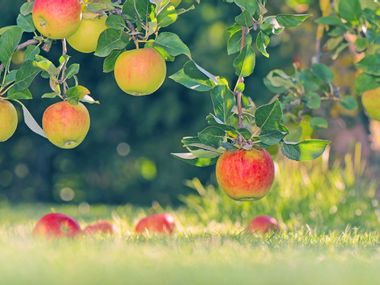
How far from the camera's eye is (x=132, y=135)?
7.82 m

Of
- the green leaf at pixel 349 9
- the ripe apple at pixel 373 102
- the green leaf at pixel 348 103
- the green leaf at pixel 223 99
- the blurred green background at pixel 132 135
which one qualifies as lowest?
the blurred green background at pixel 132 135

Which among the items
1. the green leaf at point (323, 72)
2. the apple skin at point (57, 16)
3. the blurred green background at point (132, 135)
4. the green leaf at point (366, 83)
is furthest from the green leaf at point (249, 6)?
the blurred green background at point (132, 135)

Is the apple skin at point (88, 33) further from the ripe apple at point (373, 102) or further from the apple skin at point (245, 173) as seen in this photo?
the ripe apple at point (373, 102)

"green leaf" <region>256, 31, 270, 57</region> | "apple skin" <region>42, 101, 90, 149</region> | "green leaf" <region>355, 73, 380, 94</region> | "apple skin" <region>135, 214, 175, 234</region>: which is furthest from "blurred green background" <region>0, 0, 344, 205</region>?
"apple skin" <region>42, 101, 90, 149</region>

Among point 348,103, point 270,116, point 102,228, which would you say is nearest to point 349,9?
point 348,103

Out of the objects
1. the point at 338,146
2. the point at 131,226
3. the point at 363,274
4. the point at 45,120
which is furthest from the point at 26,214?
the point at 363,274

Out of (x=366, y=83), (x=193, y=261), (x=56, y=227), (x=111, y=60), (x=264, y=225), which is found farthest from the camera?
(x=264, y=225)

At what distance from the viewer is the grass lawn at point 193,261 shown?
6.63ft

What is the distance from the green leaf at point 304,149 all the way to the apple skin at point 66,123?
27.5 inches

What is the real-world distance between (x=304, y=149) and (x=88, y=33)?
840 mm

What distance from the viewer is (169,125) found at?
741 centimetres

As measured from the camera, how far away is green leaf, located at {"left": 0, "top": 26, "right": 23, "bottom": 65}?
9.36 ft

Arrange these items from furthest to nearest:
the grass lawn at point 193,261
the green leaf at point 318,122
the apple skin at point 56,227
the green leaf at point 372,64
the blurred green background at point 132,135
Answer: the blurred green background at point 132,135, the green leaf at point 318,122, the apple skin at point 56,227, the green leaf at point 372,64, the grass lawn at point 193,261

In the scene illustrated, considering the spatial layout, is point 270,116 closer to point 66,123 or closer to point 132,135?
point 66,123
